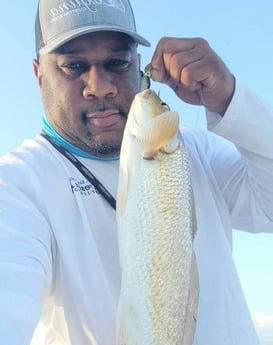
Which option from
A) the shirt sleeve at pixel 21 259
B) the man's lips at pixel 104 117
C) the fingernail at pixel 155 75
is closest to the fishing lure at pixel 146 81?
the fingernail at pixel 155 75

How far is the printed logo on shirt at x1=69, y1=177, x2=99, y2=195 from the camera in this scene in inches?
108

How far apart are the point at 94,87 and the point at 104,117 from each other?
5.9 inches

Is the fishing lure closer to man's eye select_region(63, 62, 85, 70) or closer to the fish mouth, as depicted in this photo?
the fish mouth

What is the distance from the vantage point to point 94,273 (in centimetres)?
256

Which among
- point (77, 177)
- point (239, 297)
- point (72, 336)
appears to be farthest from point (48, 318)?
point (239, 297)

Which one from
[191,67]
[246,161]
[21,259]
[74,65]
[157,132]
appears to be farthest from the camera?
[246,161]

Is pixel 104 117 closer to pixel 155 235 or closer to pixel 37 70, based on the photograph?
pixel 37 70

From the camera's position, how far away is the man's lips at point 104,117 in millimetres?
2836

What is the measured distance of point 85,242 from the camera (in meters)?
2.61

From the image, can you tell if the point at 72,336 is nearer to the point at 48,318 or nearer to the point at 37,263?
the point at 48,318

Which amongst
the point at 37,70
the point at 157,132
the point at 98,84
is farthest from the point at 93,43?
the point at 157,132

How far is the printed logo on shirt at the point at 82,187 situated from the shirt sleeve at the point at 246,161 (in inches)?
23.5

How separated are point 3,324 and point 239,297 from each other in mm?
1233

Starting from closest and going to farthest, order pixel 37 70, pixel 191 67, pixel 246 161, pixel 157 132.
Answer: pixel 157 132, pixel 191 67, pixel 246 161, pixel 37 70
